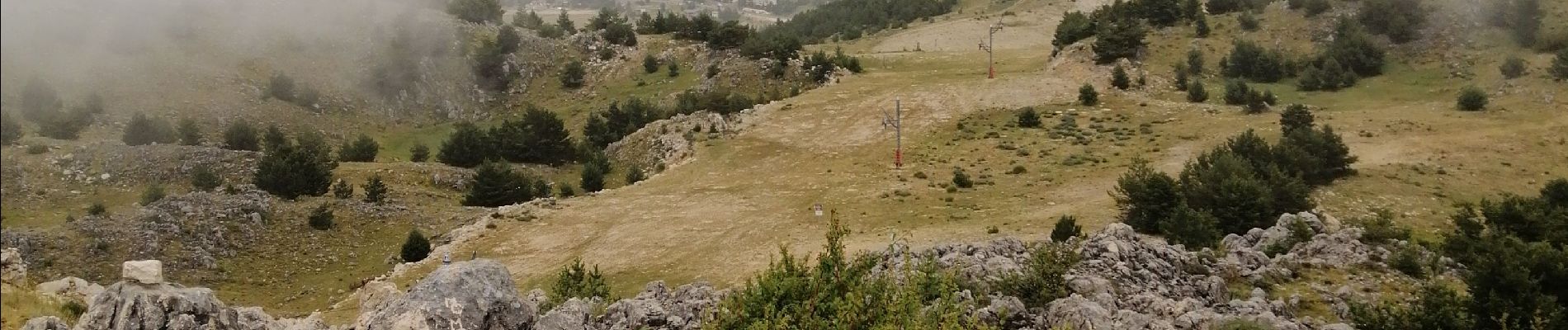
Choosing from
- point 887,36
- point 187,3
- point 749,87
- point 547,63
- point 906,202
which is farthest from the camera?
point 887,36

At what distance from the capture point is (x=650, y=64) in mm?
66188

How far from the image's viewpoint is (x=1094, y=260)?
17641 mm

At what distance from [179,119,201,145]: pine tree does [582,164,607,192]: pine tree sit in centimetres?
2163

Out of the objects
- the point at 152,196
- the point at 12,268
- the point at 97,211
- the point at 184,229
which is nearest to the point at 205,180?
the point at 152,196

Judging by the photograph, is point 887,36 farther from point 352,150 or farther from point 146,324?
point 146,324

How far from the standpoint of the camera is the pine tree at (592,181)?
3922 centimetres

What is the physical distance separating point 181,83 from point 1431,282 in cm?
5940

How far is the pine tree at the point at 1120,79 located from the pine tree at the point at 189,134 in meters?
47.4

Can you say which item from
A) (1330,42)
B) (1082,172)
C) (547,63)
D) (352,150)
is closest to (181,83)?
(352,150)

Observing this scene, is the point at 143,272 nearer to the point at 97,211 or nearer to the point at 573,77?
the point at 97,211

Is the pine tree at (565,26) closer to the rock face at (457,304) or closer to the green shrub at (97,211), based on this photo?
the green shrub at (97,211)

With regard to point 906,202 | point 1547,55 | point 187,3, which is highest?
point 187,3

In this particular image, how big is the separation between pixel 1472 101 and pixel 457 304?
4452 cm

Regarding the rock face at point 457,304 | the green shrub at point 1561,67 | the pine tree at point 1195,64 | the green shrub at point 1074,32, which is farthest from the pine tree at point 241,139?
the green shrub at point 1561,67
